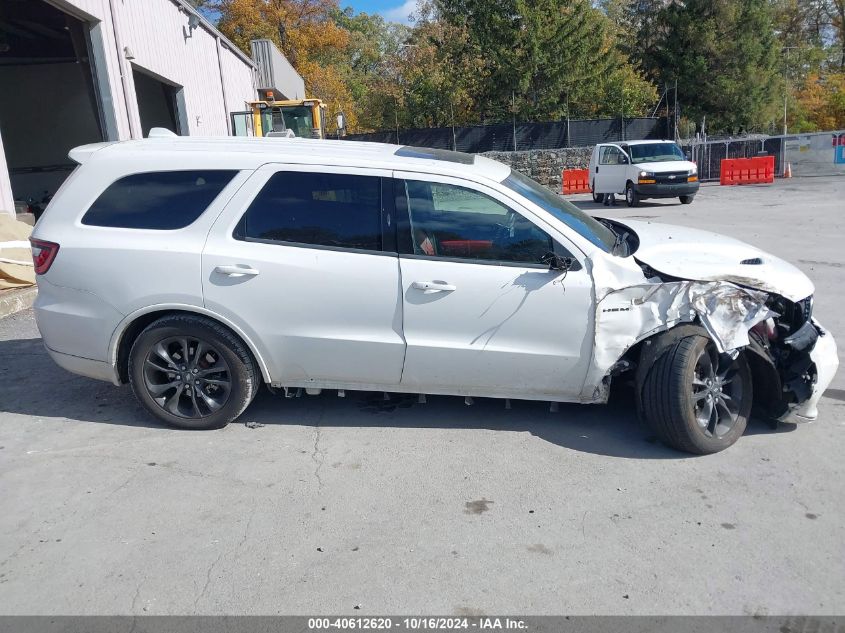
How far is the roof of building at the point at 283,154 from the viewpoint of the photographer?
4.60 m

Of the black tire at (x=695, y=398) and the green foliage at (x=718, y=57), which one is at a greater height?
the green foliage at (x=718, y=57)

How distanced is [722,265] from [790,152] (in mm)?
27375

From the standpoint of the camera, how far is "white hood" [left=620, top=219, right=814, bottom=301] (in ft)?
14.5

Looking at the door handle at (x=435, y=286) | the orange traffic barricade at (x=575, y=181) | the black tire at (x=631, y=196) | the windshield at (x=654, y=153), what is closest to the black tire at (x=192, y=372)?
the door handle at (x=435, y=286)

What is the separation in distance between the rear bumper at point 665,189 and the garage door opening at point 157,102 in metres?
13.1

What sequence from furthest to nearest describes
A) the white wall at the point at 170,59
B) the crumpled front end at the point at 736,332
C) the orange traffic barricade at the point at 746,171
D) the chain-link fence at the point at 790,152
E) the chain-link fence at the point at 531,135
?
the chain-link fence at the point at 531,135, the chain-link fence at the point at 790,152, the orange traffic barricade at the point at 746,171, the white wall at the point at 170,59, the crumpled front end at the point at 736,332

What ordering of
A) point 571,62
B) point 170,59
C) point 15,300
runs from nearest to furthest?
point 15,300, point 170,59, point 571,62

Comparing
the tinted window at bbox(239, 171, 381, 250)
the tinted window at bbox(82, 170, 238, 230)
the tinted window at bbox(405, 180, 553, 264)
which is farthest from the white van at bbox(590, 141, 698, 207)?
the tinted window at bbox(82, 170, 238, 230)

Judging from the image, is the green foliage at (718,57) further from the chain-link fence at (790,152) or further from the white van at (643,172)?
the white van at (643,172)

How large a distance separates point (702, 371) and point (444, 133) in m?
28.5

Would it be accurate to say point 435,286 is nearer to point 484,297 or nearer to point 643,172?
point 484,297

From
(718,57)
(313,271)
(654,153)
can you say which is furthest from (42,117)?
(718,57)

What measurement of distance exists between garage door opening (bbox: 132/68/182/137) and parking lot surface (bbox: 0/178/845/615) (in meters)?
16.4

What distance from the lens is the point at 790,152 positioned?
1105 inches
